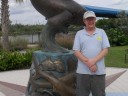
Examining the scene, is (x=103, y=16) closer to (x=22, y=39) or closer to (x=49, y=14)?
(x=22, y=39)

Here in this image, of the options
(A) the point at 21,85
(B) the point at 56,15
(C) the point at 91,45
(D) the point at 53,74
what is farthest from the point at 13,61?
(C) the point at 91,45

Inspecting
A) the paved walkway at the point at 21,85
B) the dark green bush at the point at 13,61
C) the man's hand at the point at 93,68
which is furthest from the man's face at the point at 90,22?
the dark green bush at the point at 13,61

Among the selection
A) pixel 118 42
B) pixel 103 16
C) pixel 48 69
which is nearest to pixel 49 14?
pixel 48 69

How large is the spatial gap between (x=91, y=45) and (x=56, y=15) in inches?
81.3

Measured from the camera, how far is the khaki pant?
17.8 feet

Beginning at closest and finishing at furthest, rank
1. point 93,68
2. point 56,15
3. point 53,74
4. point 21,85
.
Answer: point 93,68, point 53,74, point 56,15, point 21,85

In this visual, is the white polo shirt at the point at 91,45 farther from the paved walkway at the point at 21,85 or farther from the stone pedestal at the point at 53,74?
the paved walkway at the point at 21,85

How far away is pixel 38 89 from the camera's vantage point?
711cm

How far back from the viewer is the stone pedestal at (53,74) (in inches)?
273

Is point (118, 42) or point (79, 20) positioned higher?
point (79, 20)

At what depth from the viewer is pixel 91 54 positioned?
17.6 ft

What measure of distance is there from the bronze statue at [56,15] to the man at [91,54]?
5.90 ft

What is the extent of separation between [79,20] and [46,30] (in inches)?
27.7

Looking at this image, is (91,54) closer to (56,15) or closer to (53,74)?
(53,74)
